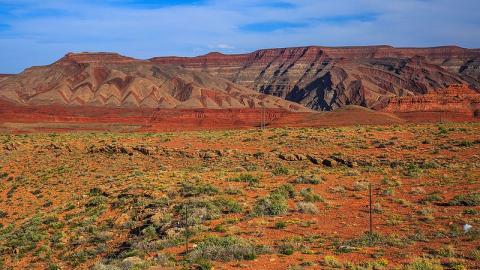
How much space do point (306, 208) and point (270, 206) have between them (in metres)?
1.25

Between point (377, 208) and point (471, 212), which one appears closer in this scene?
point (471, 212)

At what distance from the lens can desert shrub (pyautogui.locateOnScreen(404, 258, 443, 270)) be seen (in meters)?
11.0

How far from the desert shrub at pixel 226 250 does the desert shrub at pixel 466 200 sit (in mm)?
8423

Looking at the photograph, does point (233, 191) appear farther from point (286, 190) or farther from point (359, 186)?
point (359, 186)

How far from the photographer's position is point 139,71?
558 ft

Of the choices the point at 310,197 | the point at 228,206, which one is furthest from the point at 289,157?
the point at 228,206

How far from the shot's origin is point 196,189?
21.0 meters

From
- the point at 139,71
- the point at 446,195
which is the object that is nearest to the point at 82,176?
the point at 446,195

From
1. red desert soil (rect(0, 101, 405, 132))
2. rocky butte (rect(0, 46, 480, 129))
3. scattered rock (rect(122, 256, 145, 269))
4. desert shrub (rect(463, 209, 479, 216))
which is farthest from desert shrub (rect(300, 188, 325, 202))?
rocky butte (rect(0, 46, 480, 129))

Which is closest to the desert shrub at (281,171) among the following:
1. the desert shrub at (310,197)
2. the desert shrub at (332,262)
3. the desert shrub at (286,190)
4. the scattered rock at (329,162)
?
the scattered rock at (329,162)

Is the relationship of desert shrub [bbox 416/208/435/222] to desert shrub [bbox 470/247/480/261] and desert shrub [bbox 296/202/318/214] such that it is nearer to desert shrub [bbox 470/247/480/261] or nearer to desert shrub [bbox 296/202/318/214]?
desert shrub [bbox 296/202/318/214]

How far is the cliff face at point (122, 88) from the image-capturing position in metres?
141

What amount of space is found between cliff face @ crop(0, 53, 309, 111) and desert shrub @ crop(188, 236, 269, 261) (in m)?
125

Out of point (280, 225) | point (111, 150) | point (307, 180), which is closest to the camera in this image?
point (280, 225)
